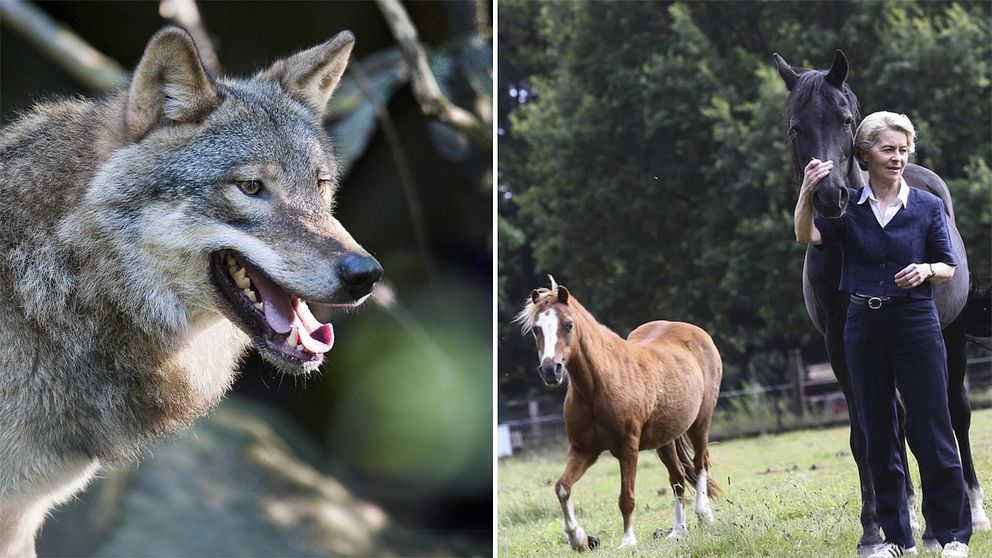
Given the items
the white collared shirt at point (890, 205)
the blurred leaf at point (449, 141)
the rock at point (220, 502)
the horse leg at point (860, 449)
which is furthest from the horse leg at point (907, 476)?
the rock at point (220, 502)

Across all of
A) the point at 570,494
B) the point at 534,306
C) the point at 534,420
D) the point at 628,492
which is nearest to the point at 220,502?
the point at 534,420

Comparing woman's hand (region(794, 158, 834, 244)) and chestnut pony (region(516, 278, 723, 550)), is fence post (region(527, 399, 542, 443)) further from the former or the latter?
woman's hand (region(794, 158, 834, 244))

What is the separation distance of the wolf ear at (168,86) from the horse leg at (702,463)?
8.61 ft

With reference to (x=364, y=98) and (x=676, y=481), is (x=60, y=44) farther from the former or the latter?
(x=676, y=481)

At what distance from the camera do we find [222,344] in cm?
312

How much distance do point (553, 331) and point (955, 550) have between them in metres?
1.82

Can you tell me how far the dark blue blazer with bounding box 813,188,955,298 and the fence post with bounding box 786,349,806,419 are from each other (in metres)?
1.02

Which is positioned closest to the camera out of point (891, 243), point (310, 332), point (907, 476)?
point (310, 332)

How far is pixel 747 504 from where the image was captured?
404 cm

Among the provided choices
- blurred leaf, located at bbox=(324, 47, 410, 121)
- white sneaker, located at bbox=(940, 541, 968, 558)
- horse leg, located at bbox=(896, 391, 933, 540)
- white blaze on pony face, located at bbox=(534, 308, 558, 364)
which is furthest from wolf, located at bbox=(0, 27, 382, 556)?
white sneaker, located at bbox=(940, 541, 968, 558)

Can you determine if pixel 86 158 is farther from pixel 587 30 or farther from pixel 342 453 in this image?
pixel 587 30

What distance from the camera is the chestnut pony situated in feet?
13.5

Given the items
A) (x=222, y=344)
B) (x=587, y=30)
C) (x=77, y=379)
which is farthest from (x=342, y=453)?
(x=587, y=30)

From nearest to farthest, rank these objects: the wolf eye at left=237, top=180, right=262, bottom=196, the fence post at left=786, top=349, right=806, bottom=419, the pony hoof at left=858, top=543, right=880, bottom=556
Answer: the wolf eye at left=237, top=180, right=262, bottom=196 → the pony hoof at left=858, top=543, right=880, bottom=556 → the fence post at left=786, top=349, right=806, bottom=419
